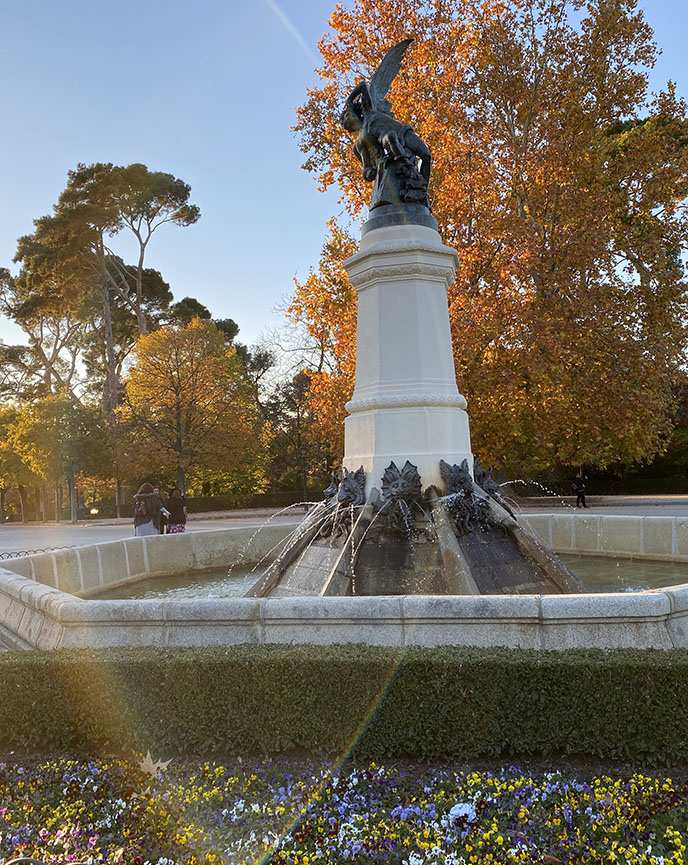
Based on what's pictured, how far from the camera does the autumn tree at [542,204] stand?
18688 mm

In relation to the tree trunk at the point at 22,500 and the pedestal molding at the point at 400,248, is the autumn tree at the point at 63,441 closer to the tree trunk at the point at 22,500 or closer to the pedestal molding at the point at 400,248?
the tree trunk at the point at 22,500

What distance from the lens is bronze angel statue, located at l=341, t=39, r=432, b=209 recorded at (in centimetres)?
889

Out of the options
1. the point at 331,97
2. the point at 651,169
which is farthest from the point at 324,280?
the point at 651,169

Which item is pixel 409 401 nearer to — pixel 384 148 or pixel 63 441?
pixel 384 148

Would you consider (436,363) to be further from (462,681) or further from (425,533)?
(462,681)

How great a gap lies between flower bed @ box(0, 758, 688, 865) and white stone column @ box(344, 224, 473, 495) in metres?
4.07

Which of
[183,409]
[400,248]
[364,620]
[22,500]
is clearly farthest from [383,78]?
[22,500]

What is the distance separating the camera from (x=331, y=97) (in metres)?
23.0

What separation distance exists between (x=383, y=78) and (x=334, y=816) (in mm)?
8726

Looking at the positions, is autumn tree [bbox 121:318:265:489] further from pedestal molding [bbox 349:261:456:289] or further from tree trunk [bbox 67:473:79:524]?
pedestal molding [bbox 349:261:456:289]

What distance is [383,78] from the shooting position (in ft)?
31.2

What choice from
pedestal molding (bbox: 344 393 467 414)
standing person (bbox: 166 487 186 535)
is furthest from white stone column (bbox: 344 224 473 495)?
standing person (bbox: 166 487 186 535)

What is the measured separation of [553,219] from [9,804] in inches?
781

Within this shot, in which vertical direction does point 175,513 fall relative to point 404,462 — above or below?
below
